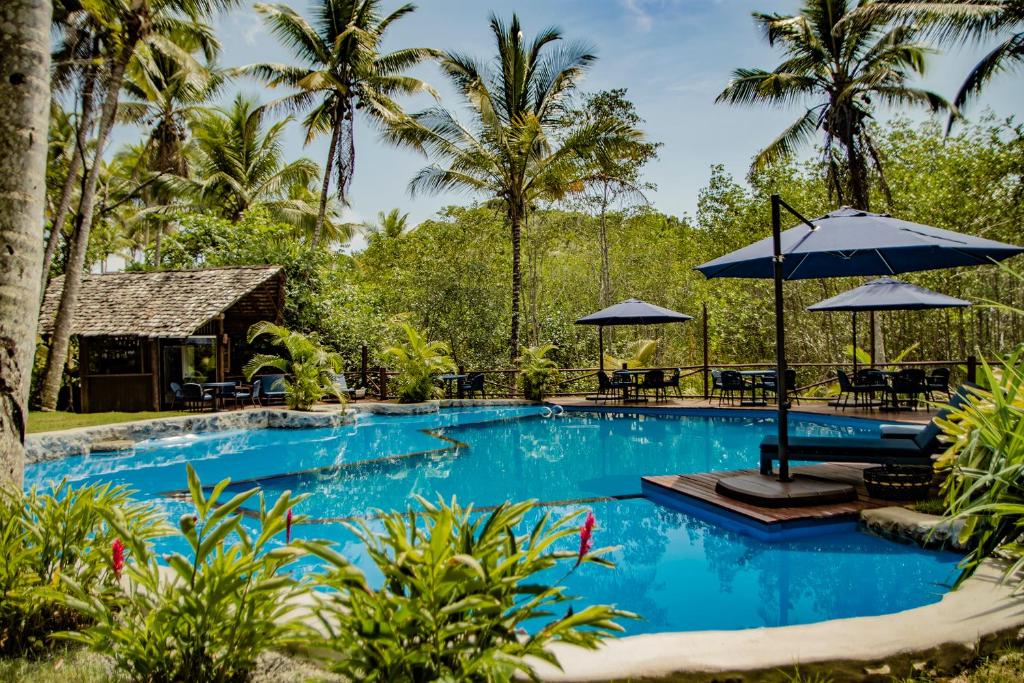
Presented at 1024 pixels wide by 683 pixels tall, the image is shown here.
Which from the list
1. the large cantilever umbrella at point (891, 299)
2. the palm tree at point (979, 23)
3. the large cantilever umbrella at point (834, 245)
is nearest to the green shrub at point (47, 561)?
the large cantilever umbrella at point (834, 245)

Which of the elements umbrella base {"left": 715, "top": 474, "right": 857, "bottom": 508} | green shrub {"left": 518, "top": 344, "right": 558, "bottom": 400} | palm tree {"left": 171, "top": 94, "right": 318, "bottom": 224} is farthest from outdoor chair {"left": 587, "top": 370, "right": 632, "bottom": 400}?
palm tree {"left": 171, "top": 94, "right": 318, "bottom": 224}

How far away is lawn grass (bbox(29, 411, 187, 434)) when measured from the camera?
35.7 feet

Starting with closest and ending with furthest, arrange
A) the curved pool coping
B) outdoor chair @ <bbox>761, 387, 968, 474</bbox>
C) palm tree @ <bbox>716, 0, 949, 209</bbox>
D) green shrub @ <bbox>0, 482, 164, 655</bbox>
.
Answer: the curved pool coping < green shrub @ <bbox>0, 482, 164, 655</bbox> < outdoor chair @ <bbox>761, 387, 968, 474</bbox> < palm tree @ <bbox>716, 0, 949, 209</bbox>

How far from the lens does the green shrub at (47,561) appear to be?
2564 millimetres

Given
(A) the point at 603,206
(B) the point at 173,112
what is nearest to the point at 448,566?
(A) the point at 603,206

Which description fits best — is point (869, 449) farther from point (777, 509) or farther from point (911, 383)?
point (911, 383)

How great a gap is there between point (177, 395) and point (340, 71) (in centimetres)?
992

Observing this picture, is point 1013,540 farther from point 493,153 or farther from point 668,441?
point 493,153

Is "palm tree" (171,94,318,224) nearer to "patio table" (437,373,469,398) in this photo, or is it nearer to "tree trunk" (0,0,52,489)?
"patio table" (437,373,469,398)

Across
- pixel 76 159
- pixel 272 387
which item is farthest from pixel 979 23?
pixel 76 159

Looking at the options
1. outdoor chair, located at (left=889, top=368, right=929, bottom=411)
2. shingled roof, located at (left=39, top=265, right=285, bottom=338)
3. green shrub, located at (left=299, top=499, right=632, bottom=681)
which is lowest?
green shrub, located at (left=299, top=499, right=632, bottom=681)

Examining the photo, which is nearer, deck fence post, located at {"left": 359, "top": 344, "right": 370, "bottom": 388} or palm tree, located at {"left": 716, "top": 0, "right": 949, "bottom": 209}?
palm tree, located at {"left": 716, "top": 0, "right": 949, "bottom": 209}

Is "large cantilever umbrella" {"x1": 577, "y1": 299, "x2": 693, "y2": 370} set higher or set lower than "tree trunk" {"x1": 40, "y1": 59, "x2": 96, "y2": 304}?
lower

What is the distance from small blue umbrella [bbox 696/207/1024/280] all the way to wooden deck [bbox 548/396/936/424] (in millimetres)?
3909
